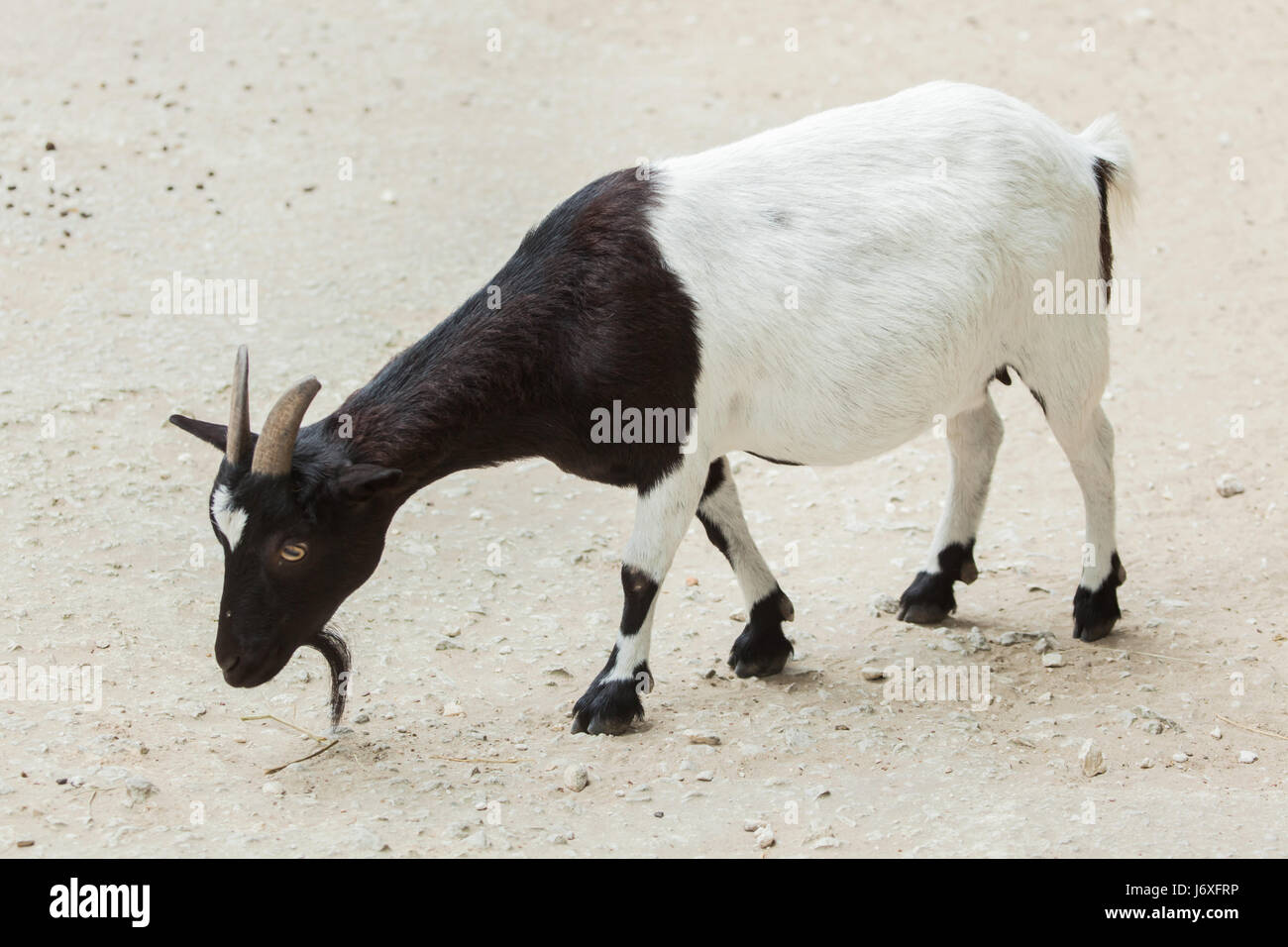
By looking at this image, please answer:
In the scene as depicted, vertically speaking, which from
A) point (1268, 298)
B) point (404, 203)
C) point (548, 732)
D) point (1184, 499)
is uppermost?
point (404, 203)

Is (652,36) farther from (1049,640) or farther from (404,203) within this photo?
(1049,640)

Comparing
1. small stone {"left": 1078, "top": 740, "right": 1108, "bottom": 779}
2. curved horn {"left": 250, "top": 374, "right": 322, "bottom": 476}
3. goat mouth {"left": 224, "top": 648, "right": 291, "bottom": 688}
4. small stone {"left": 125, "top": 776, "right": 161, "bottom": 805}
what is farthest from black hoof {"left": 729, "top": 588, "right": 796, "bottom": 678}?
small stone {"left": 125, "top": 776, "right": 161, "bottom": 805}

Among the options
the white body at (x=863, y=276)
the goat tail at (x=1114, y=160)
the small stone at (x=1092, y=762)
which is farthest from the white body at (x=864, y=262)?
the small stone at (x=1092, y=762)

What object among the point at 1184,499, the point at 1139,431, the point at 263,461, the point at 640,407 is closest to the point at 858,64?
the point at 1139,431

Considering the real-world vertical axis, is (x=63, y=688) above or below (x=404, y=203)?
below

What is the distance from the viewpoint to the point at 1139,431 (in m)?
8.93

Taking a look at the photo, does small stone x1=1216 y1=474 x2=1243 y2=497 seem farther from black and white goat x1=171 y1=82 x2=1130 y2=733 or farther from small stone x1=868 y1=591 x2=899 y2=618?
small stone x1=868 y1=591 x2=899 y2=618

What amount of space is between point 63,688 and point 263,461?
5.43 feet

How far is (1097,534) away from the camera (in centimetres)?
683

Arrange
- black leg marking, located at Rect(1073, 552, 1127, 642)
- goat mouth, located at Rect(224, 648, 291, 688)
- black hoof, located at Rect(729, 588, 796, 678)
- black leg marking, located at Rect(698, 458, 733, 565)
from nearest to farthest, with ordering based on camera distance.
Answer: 1. goat mouth, located at Rect(224, 648, 291, 688)
2. black leg marking, located at Rect(698, 458, 733, 565)
3. black hoof, located at Rect(729, 588, 796, 678)
4. black leg marking, located at Rect(1073, 552, 1127, 642)

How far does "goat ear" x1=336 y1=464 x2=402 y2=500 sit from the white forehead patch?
0.36 metres

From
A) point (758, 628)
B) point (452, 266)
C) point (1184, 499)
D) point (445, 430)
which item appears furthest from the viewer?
point (452, 266)

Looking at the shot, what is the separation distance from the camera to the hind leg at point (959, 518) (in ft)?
22.8

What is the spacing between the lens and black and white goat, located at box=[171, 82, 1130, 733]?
5.21 m
